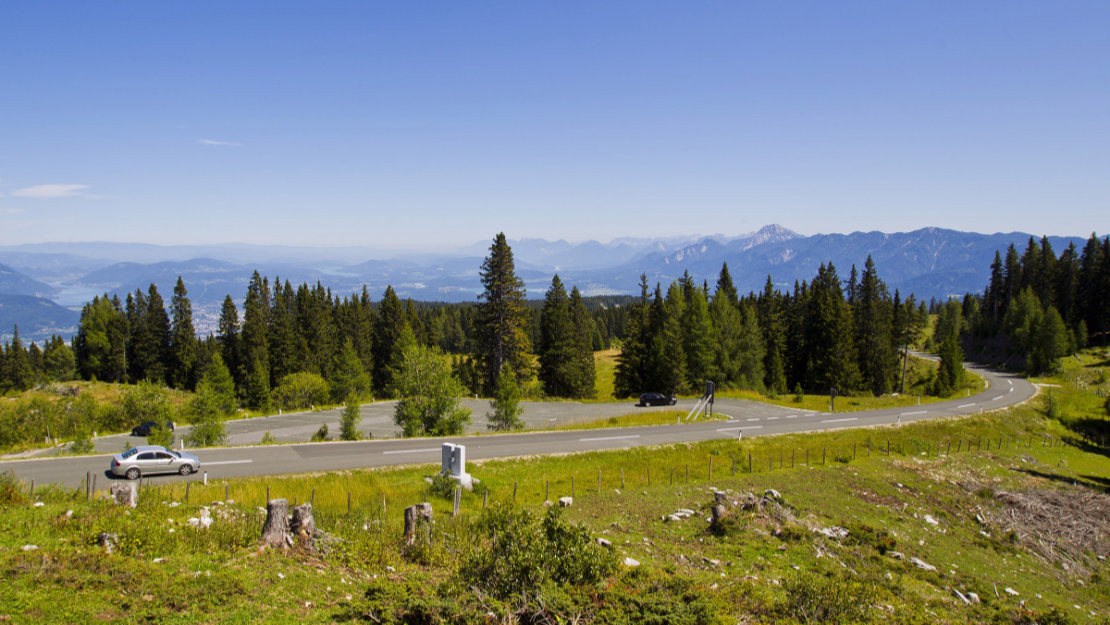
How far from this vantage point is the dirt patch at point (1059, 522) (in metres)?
22.1

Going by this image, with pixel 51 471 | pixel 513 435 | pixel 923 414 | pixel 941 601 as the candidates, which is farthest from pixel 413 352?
pixel 923 414

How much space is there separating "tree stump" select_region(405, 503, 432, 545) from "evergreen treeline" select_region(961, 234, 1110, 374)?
10750 cm

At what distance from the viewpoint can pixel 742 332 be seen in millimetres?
73062

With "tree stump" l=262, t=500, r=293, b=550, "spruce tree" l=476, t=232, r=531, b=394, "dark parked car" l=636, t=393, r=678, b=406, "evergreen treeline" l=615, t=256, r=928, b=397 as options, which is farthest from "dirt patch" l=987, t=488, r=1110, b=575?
"spruce tree" l=476, t=232, r=531, b=394

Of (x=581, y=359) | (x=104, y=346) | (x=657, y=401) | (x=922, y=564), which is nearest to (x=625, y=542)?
(x=922, y=564)

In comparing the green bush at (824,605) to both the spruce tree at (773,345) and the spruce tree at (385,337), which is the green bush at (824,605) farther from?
the spruce tree at (385,337)

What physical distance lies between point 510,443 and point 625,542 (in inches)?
717

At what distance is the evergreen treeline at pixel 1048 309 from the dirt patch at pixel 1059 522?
75681 mm

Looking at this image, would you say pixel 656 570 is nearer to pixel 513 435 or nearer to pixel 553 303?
pixel 513 435

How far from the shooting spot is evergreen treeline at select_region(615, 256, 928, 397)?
219 ft

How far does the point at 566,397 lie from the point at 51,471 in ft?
161

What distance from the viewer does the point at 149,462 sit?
23391mm

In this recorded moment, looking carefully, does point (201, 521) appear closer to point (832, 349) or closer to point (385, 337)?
point (832, 349)

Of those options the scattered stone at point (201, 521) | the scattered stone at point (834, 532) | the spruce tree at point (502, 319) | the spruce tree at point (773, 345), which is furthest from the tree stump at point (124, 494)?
the spruce tree at point (773, 345)
